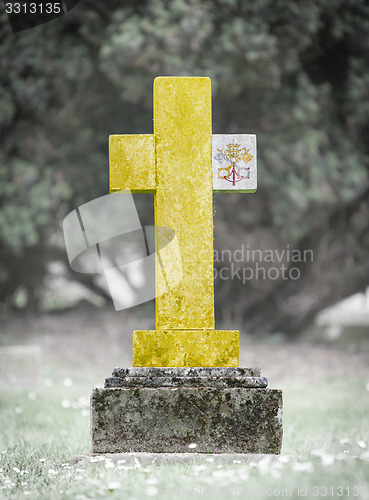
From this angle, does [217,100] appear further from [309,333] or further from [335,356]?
[309,333]

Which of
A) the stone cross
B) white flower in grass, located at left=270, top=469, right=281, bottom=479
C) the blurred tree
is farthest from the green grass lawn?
the blurred tree

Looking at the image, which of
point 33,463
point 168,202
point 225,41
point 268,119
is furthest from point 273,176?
point 33,463

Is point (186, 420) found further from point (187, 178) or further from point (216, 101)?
point (216, 101)

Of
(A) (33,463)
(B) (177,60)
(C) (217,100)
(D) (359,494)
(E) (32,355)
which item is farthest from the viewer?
(C) (217,100)

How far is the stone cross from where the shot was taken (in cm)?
337

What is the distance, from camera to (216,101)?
821cm

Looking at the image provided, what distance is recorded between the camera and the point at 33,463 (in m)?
3.27

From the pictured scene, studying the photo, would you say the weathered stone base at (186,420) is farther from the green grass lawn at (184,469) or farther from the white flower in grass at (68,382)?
the white flower in grass at (68,382)

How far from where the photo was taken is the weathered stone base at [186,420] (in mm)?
3072

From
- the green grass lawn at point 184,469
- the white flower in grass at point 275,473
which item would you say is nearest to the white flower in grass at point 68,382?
the green grass lawn at point 184,469

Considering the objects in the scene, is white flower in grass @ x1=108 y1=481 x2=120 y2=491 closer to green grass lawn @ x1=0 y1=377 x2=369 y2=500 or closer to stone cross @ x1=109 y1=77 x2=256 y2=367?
green grass lawn @ x1=0 y1=377 x2=369 y2=500

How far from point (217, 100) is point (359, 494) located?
6.67 meters

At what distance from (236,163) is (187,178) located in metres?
0.33

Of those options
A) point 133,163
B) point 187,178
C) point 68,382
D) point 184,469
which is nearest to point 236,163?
point 187,178
